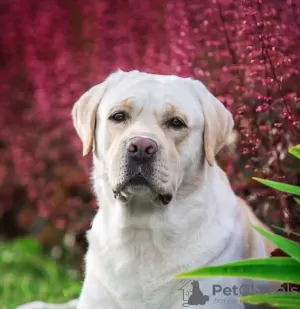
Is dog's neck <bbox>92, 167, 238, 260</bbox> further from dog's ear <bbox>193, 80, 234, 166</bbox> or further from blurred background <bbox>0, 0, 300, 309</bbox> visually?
blurred background <bbox>0, 0, 300, 309</bbox>

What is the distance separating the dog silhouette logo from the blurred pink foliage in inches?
29.1

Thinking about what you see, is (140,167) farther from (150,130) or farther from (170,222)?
(170,222)

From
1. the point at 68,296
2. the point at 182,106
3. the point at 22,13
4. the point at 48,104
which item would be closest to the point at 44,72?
the point at 48,104

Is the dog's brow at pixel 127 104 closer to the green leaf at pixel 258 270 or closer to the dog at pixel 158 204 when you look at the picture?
the dog at pixel 158 204

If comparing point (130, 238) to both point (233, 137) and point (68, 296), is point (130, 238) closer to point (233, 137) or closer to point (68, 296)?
point (233, 137)

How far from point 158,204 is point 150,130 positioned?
320 mm

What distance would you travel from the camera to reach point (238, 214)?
3482 millimetres

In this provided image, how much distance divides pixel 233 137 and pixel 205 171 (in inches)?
43.2

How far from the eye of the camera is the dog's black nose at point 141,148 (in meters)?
2.99

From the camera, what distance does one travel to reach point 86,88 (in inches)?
203

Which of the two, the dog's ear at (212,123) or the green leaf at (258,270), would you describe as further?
the dog's ear at (212,123)

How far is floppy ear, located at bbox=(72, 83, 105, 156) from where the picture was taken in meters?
3.36

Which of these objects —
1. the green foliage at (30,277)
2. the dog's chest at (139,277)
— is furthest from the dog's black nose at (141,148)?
the green foliage at (30,277)

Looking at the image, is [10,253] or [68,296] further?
[10,253]
